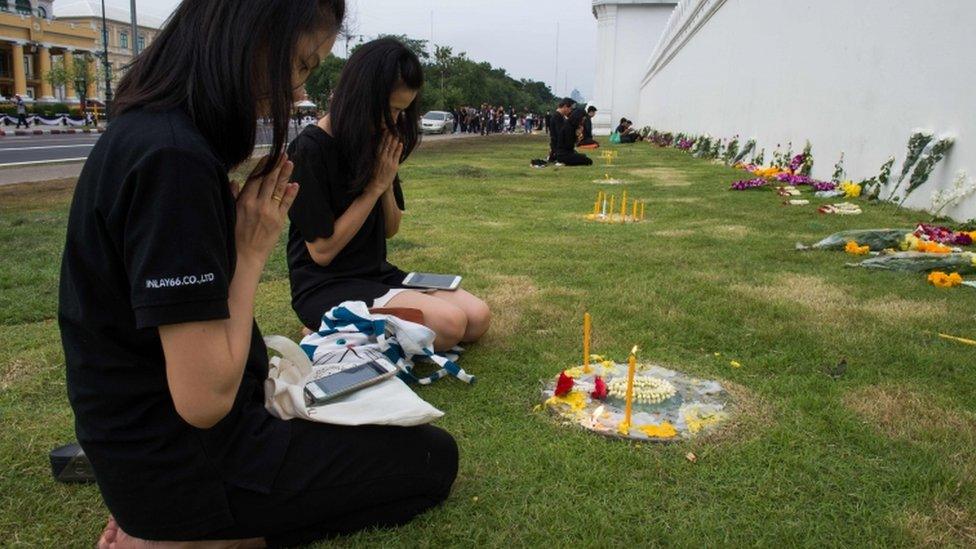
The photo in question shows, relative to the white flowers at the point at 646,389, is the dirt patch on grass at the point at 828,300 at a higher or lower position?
higher

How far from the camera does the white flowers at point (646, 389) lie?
3.06 metres

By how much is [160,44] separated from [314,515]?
121cm

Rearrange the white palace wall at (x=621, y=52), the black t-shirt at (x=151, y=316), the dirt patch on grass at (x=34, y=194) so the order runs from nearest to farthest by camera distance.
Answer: the black t-shirt at (x=151, y=316) → the dirt patch on grass at (x=34, y=194) → the white palace wall at (x=621, y=52)

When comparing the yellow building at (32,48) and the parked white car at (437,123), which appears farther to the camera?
the yellow building at (32,48)

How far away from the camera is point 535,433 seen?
2.81m

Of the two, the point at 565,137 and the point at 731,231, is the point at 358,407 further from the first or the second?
the point at 565,137

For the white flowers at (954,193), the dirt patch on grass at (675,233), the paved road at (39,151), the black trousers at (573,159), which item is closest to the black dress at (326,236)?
the dirt patch on grass at (675,233)

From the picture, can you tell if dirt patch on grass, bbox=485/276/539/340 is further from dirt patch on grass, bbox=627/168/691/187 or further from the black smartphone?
dirt patch on grass, bbox=627/168/691/187

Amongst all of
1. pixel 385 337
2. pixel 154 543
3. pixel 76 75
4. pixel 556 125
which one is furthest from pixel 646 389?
pixel 76 75

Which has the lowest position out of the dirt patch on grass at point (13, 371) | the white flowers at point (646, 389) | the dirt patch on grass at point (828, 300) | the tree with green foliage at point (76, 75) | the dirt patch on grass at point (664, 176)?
the dirt patch on grass at point (13, 371)

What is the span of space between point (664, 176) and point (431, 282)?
10.7m

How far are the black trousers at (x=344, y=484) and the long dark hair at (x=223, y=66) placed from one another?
0.79m

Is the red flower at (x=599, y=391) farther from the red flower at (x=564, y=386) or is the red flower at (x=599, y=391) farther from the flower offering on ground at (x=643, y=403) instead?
the red flower at (x=564, y=386)

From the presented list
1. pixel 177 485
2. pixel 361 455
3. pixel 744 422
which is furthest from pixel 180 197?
pixel 744 422
